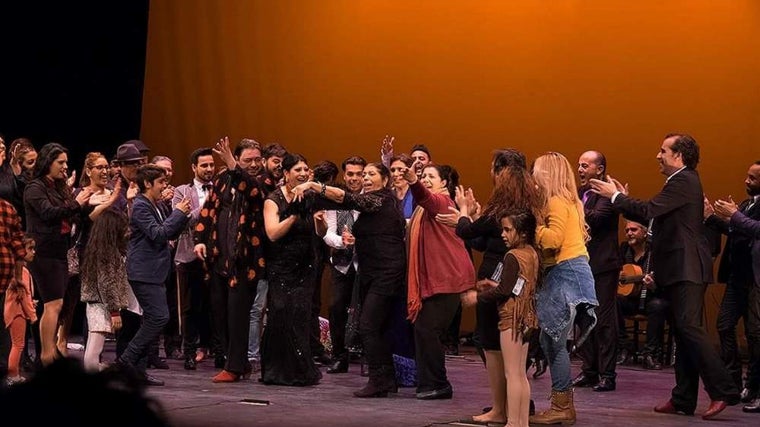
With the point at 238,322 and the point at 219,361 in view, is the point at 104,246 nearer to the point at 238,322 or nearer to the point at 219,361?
the point at 238,322

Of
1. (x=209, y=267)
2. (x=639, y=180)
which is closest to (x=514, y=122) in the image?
(x=639, y=180)

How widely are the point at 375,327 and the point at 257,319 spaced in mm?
1564

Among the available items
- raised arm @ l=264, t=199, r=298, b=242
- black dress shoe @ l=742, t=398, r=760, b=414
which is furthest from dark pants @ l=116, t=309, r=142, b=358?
black dress shoe @ l=742, t=398, r=760, b=414

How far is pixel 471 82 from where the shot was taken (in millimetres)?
10617

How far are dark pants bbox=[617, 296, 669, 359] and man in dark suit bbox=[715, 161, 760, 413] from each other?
1.80 m

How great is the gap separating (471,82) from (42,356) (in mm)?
5185

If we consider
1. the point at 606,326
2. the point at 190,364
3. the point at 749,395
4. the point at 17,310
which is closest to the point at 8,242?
the point at 17,310

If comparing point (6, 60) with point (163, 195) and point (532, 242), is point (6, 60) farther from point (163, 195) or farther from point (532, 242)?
point (532, 242)

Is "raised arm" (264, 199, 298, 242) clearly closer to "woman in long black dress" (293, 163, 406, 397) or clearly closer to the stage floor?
"woman in long black dress" (293, 163, 406, 397)

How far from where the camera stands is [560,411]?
556cm

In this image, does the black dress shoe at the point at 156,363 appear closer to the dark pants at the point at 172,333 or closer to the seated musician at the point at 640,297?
the dark pants at the point at 172,333

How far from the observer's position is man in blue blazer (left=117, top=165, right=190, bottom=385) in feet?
22.0

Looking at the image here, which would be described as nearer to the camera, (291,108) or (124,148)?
Answer: (124,148)

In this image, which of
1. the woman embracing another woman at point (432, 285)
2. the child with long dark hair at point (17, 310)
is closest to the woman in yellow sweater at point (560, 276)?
the woman embracing another woman at point (432, 285)
